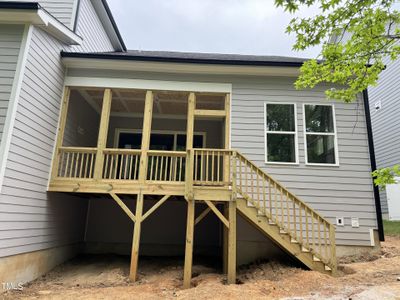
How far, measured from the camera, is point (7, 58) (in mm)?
5379

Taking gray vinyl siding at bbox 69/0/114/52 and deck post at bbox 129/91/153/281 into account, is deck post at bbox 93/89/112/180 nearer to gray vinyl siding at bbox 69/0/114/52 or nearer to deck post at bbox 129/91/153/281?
deck post at bbox 129/91/153/281

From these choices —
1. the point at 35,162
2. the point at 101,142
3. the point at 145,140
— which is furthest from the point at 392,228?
the point at 35,162

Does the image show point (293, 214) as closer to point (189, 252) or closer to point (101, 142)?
point (189, 252)

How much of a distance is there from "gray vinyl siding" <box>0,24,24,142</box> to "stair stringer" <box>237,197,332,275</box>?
501 centimetres

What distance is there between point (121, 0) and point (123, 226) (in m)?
34.3

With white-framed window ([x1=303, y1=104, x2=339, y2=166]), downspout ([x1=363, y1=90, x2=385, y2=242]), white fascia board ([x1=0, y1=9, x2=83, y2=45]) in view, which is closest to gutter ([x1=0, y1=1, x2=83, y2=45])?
white fascia board ([x1=0, y1=9, x2=83, y2=45])

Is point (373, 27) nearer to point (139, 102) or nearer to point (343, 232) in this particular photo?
point (343, 232)

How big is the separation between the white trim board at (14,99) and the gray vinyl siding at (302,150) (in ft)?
5.43

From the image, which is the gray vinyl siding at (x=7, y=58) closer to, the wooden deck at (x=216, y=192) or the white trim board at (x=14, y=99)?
the white trim board at (x=14, y=99)

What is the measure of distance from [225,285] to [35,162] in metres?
4.65

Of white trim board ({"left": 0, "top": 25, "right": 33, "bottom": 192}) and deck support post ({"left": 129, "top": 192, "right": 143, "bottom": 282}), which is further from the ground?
white trim board ({"left": 0, "top": 25, "right": 33, "bottom": 192})

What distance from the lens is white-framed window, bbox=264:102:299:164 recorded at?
6898 mm

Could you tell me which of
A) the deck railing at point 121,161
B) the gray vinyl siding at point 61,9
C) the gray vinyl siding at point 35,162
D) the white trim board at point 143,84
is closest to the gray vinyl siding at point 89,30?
the gray vinyl siding at point 61,9

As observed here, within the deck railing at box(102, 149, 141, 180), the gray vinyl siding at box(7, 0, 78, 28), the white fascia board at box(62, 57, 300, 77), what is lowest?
the deck railing at box(102, 149, 141, 180)
